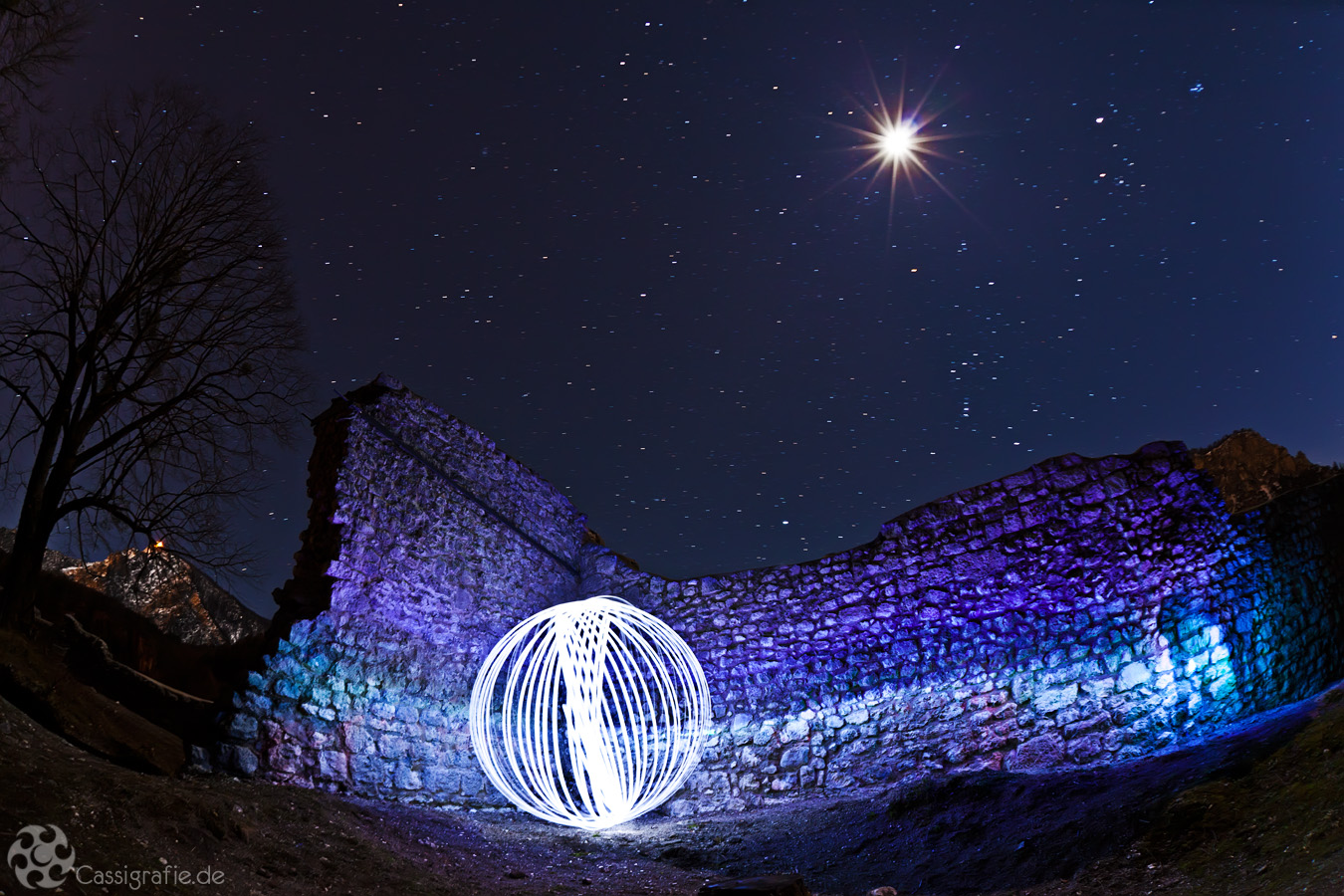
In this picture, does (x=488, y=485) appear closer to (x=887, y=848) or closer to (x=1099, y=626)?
(x=887, y=848)

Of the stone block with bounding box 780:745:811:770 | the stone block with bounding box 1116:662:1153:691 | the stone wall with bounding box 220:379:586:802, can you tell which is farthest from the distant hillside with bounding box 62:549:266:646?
the stone block with bounding box 1116:662:1153:691

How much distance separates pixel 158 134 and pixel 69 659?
486 centimetres

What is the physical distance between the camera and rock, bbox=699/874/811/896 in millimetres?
3801

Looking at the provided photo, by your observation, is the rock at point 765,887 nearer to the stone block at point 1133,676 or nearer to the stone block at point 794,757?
the stone block at point 794,757

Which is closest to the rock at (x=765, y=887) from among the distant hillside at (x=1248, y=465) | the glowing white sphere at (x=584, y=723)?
the glowing white sphere at (x=584, y=723)

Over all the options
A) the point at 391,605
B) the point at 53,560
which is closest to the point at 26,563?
the point at 391,605

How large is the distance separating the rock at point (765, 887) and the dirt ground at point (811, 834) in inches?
48.2

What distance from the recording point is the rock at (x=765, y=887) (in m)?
3.80

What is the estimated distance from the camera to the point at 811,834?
6457mm

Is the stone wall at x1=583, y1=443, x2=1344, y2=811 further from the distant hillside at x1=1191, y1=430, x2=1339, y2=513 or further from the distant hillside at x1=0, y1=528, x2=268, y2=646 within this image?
the distant hillside at x1=1191, y1=430, x2=1339, y2=513

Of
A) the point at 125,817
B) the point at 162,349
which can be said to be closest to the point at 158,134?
the point at 162,349

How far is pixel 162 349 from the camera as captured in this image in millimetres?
8047

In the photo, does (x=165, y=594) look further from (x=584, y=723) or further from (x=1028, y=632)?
(x=1028, y=632)

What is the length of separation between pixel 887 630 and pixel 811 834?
6.75 ft
